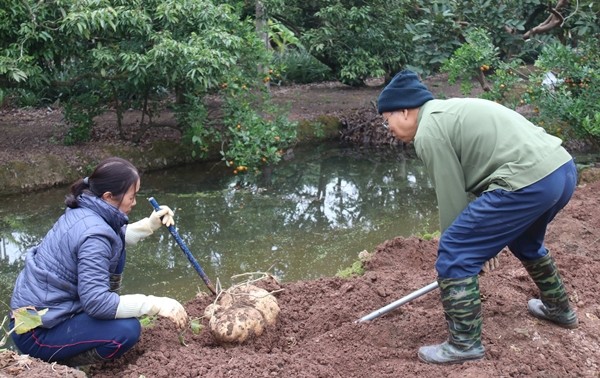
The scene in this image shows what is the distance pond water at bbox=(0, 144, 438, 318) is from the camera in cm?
636

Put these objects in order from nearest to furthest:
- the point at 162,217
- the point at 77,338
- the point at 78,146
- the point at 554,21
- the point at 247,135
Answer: the point at 77,338 → the point at 162,217 → the point at 247,135 → the point at 554,21 → the point at 78,146

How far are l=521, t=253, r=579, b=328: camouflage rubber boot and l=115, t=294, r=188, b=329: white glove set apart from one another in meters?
1.86

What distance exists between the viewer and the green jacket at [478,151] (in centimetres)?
313

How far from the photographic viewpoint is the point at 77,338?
3357mm

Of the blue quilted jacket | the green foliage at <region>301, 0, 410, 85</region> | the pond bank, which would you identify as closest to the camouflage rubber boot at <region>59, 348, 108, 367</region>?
the blue quilted jacket

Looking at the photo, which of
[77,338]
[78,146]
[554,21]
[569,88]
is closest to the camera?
[77,338]

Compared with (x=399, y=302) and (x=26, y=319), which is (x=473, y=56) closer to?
(x=399, y=302)

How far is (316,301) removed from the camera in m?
4.44

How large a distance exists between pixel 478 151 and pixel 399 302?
105 cm

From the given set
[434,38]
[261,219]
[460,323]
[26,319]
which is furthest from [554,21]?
[26,319]

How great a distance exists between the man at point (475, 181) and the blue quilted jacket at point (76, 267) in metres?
1.54

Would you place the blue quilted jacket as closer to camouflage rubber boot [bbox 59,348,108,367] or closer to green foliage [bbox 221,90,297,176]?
camouflage rubber boot [bbox 59,348,108,367]

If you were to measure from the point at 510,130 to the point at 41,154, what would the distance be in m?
7.69

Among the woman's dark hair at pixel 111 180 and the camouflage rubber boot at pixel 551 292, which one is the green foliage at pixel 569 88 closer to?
the camouflage rubber boot at pixel 551 292
